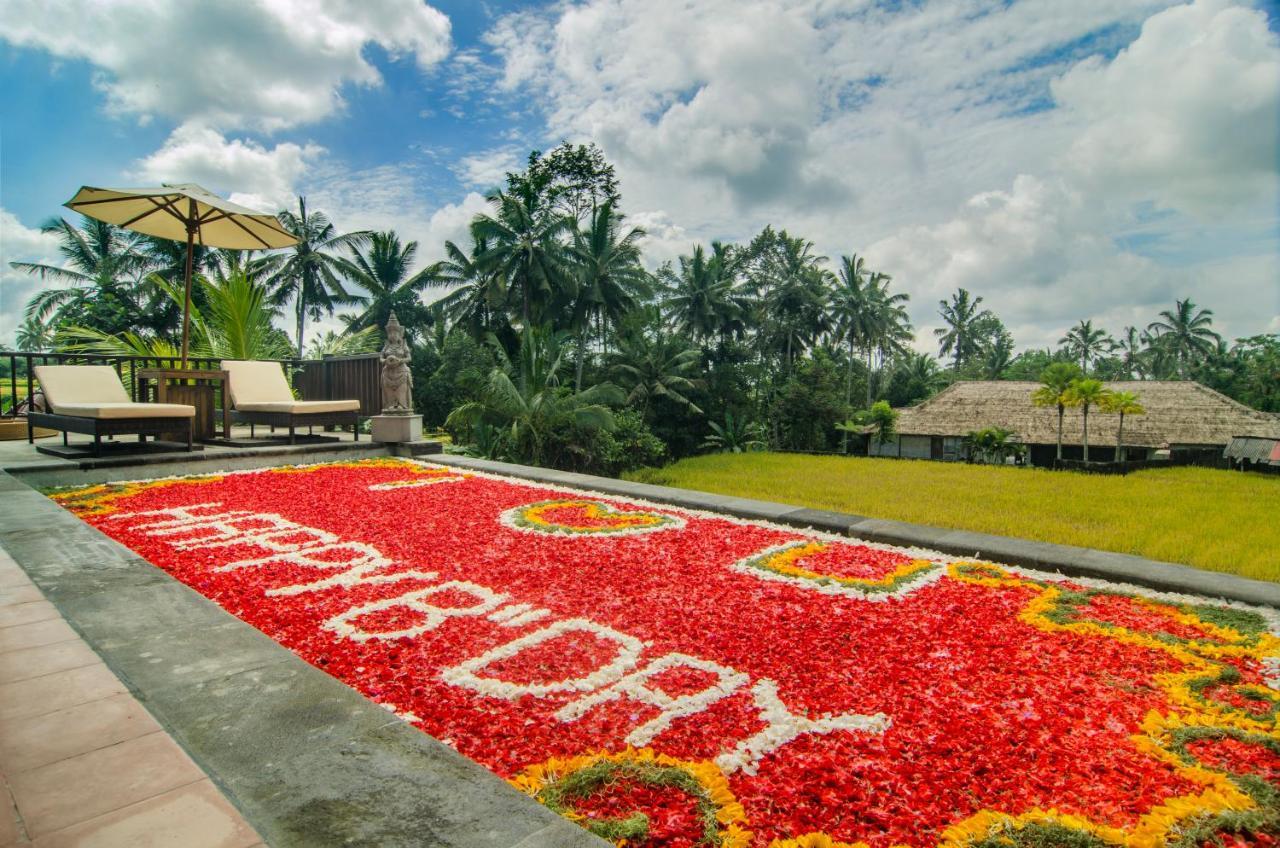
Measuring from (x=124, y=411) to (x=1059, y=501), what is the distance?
1306cm

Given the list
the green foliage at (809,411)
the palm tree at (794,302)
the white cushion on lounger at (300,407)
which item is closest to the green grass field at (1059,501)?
the white cushion on lounger at (300,407)

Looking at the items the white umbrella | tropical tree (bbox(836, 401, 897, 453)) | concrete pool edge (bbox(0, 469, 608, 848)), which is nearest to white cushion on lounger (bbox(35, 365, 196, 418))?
the white umbrella

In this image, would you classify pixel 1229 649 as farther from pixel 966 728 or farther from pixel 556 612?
pixel 556 612

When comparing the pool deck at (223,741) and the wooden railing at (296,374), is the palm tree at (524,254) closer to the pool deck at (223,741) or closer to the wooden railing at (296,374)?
the wooden railing at (296,374)

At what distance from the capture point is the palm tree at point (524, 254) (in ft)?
84.7

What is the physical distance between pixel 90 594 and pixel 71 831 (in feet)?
6.57

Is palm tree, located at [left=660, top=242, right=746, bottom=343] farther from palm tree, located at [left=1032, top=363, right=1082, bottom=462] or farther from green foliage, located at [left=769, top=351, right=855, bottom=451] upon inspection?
palm tree, located at [left=1032, top=363, right=1082, bottom=462]

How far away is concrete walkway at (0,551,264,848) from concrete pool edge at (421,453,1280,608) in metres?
4.34

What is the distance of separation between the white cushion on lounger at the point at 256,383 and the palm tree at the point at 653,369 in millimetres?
18737

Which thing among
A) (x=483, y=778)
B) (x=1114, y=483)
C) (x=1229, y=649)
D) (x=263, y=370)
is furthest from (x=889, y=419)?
(x=483, y=778)

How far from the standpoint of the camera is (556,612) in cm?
331

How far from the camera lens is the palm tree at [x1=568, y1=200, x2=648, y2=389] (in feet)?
89.3

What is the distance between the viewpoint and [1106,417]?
94.7 ft

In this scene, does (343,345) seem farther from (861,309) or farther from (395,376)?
(861,309)
